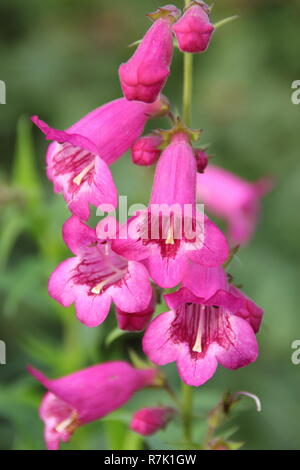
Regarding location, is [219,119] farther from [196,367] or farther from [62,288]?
[196,367]

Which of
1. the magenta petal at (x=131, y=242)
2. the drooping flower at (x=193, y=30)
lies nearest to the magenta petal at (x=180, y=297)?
the magenta petal at (x=131, y=242)

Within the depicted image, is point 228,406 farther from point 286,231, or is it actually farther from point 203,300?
point 286,231

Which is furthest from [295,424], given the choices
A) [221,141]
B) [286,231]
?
[221,141]

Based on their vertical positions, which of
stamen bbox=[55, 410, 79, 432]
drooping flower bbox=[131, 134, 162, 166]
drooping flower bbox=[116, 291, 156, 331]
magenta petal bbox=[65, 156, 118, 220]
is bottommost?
stamen bbox=[55, 410, 79, 432]

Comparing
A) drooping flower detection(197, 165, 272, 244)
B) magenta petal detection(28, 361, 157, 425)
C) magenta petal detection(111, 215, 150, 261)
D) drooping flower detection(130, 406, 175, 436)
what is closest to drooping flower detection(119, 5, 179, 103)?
magenta petal detection(111, 215, 150, 261)

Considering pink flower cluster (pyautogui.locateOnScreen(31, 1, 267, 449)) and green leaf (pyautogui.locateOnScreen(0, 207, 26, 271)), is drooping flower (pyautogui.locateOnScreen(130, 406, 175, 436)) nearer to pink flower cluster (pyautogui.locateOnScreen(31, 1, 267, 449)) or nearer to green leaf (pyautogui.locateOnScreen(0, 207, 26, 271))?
pink flower cluster (pyautogui.locateOnScreen(31, 1, 267, 449))

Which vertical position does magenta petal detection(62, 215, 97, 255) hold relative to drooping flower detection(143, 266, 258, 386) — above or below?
above

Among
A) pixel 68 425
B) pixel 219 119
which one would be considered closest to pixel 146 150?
pixel 68 425
